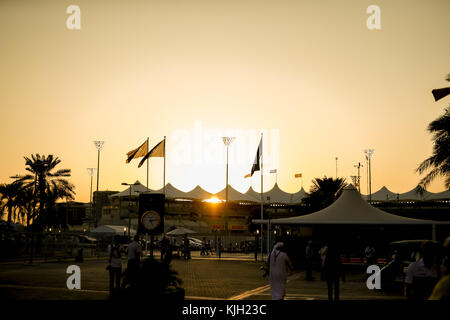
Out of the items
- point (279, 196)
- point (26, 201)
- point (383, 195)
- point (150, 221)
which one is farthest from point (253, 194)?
point (150, 221)

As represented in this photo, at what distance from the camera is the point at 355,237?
44.3 meters

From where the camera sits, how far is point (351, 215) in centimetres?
1806

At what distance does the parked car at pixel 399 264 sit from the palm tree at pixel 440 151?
28.6ft

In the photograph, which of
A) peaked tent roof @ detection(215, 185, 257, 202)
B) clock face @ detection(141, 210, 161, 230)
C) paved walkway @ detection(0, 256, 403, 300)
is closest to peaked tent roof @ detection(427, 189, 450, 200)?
peaked tent roof @ detection(215, 185, 257, 202)

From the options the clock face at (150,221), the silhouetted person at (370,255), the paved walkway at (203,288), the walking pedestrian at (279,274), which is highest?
the clock face at (150,221)

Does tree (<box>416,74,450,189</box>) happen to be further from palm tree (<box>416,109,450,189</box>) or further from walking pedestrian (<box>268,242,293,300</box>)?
walking pedestrian (<box>268,242,293,300</box>)

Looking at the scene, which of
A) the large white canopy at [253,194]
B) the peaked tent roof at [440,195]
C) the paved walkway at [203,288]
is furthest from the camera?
the large white canopy at [253,194]

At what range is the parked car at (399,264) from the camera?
66.8 ft

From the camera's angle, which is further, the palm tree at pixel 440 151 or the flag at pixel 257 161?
the flag at pixel 257 161

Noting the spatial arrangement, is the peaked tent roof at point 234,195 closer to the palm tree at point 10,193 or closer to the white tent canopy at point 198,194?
the white tent canopy at point 198,194

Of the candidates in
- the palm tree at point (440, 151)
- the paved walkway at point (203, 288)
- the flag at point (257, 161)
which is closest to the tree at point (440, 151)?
the palm tree at point (440, 151)

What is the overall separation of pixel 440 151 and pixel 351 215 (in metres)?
13.0

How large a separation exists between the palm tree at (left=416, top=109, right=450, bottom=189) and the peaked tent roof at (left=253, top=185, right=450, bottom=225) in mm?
11049
